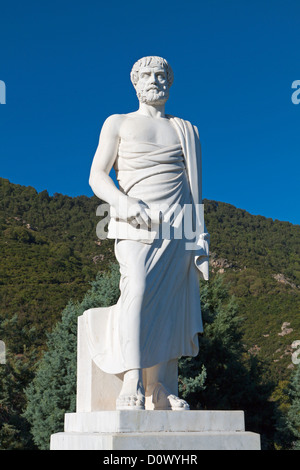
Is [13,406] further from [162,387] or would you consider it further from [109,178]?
[109,178]

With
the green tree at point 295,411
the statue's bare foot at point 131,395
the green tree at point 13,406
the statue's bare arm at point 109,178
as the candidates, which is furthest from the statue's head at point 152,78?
the green tree at point 295,411

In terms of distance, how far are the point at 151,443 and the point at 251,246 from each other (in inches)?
1512

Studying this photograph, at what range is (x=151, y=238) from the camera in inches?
214

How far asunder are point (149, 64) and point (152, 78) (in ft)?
0.48

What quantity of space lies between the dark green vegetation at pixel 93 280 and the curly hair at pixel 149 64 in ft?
43.9

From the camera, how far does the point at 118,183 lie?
19.4ft

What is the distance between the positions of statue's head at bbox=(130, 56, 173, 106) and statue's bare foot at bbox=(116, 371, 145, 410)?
2.72 m

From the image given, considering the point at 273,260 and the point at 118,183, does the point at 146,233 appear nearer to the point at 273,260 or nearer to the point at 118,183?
the point at 118,183

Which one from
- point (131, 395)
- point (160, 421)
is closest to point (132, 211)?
point (131, 395)

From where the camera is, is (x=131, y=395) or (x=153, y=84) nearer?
(x=131, y=395)

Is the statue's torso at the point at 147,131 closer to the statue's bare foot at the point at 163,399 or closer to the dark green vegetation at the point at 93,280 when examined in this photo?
the statue's bare foot at the point at 163,399

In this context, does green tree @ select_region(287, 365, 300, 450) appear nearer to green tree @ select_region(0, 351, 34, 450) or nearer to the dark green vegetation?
the dark green vegetation

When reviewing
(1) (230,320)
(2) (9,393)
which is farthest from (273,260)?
(2) (9,393)

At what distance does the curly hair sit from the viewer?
6.02 meters
